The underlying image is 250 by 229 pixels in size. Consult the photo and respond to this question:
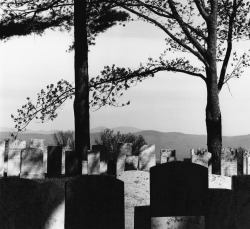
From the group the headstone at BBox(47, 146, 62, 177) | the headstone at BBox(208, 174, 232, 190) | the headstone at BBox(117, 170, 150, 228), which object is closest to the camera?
the headstone at BBox(117, 170, 150, 228)

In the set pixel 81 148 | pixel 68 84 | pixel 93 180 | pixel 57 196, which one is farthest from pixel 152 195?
pixel 68 84

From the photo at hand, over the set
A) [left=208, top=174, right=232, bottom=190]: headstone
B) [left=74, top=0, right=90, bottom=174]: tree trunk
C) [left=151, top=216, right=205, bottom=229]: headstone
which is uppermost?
[left=74, top=0, right=90, bottom=174]: tree trunk

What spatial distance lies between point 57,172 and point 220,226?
16.5ft

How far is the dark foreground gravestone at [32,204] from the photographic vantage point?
173 inches

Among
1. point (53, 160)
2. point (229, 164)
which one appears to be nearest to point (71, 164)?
point (53, 160)

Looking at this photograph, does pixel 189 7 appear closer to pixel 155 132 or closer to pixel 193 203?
pixel 193 203

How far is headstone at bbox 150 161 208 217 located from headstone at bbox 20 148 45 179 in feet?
7.46

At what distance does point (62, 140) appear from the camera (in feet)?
74.3

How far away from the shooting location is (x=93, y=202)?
16.0 feet

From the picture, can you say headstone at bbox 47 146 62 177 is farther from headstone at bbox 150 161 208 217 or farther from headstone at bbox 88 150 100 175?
headstone at bbox 150 161 208 217

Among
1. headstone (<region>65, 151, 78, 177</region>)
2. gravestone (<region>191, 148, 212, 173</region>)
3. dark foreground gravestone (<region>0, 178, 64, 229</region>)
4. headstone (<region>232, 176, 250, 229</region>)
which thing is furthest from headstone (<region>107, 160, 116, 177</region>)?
dark foreground gravestone (<region>0, 178, 64, 229</region>)

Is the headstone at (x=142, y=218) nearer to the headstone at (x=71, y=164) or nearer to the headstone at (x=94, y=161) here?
the headstone at (x=94, y=161)

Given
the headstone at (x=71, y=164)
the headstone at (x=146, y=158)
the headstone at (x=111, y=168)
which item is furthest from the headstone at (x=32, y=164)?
the headstone at (x=111, y=168)

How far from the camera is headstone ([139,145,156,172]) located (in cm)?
1055
